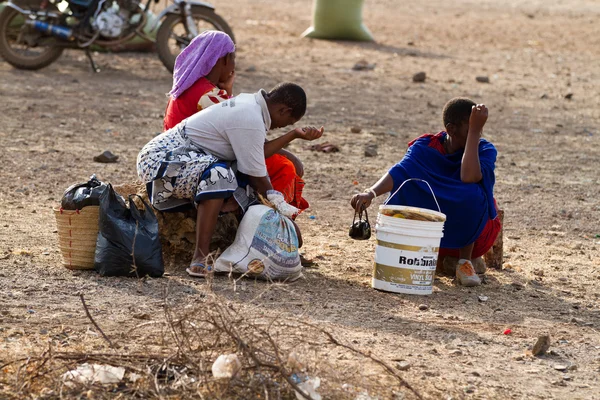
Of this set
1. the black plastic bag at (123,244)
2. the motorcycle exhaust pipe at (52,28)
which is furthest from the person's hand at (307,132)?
the motorcycle exhaust pipe at (52,28)

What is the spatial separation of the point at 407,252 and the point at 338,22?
10.8 meters

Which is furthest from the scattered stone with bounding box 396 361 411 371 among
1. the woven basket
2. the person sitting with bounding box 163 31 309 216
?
the woven basket

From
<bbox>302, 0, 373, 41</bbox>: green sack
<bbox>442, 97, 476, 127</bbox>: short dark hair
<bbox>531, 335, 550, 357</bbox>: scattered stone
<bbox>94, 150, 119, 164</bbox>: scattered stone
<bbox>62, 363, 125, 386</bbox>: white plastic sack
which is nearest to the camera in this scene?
<bbox>62, 363, 125, 386</bbox>: white plastic sack

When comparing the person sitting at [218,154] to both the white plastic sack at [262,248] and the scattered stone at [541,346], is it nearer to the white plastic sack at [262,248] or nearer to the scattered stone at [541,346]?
the white plastic sack at [262,248]

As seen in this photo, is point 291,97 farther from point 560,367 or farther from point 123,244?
point 560,367

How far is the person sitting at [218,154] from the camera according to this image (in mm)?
4699

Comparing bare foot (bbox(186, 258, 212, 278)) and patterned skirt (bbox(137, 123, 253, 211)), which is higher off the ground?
patterned skirt (bbox(137, 123, 253, 211))

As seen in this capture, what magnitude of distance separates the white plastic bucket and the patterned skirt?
0.76m

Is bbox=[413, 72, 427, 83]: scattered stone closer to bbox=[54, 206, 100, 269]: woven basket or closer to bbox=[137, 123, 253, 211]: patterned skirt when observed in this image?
bbox=[137, 123, 253, 211]: patterned skirt

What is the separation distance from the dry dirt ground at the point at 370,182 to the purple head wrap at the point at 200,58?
1.11 m

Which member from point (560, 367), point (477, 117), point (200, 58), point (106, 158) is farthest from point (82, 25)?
point (560, 367)

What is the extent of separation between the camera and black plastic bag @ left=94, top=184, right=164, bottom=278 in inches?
182

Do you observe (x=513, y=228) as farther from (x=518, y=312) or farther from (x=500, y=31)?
(x=500, y=31)

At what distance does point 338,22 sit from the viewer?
49.0 ft
